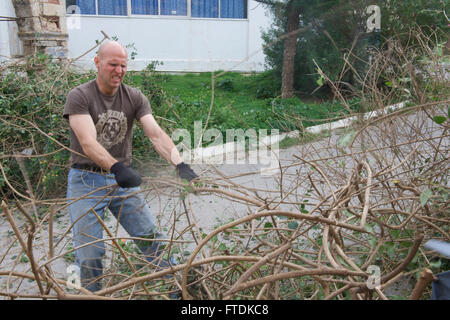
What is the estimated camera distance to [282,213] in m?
1.86

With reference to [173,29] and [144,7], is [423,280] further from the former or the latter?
[144,7]

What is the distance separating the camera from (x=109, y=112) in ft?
10.7

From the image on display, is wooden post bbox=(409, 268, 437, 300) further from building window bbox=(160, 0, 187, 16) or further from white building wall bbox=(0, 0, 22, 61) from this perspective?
building window bbox=(160, 0, 187, 16)

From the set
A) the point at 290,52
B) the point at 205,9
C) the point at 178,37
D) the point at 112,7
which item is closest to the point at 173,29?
the point at 178,37

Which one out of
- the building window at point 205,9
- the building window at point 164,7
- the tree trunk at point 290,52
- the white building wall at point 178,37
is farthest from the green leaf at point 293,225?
the building window at point 205,9

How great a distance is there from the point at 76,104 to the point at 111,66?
35cm

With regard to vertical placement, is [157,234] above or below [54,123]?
below

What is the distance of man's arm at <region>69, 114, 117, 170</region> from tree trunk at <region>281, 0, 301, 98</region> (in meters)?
8.95

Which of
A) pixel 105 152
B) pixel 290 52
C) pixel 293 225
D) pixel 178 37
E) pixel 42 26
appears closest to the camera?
pixel 293 225

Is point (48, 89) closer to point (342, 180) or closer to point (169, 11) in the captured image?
point (342, 180)

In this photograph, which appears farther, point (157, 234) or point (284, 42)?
point (284, 42)

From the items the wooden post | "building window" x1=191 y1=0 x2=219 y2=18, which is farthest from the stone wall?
"building window" x1=191 y1=0 x2=219 y2=18
